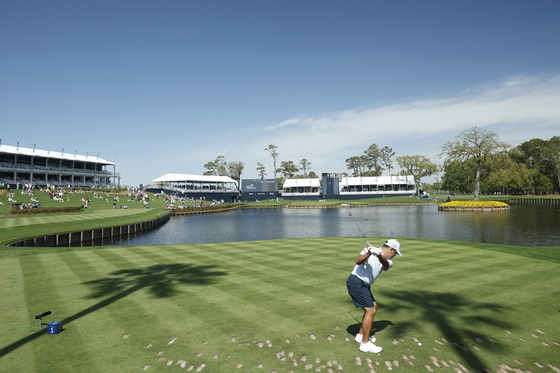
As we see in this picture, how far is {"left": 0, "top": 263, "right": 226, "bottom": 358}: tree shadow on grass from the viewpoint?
9.36 metres

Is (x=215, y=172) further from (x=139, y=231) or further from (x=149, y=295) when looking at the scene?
(x=149, y=295)

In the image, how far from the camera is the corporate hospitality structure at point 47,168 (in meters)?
81.4

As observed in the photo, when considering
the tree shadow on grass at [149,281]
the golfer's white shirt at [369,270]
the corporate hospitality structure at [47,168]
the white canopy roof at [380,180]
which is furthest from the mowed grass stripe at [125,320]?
the white canopy roof at [380,180]

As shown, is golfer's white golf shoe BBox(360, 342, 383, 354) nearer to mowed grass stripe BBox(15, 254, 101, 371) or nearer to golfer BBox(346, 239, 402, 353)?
golfer BBox(346, 239, 402, 353)

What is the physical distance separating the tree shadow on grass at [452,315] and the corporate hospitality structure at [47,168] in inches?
3740

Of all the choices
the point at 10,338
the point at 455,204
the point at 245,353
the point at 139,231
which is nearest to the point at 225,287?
the point at 245,353

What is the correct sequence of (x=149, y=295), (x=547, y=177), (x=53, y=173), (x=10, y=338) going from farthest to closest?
(x=547, y=177)
(x=53, y=173)
(x=149, y=295)
(x=10, y=338)

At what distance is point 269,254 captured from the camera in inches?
648

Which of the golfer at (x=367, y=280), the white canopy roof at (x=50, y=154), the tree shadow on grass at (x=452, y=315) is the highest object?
the white canopy roof at (x=50, y=154)

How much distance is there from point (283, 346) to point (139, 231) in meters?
38.4

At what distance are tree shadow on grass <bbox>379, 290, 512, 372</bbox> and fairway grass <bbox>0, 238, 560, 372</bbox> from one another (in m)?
0.03

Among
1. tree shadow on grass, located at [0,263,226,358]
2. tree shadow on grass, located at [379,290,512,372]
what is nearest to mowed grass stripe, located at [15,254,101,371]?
tree shadow on grass, located at [0,263,226,358]

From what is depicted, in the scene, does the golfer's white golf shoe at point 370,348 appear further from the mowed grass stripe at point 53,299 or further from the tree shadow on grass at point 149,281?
the tree shadow on grass at point 149,281

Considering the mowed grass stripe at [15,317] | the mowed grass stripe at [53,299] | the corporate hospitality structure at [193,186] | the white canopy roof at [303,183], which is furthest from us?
the white canopy roof at [303,183]
